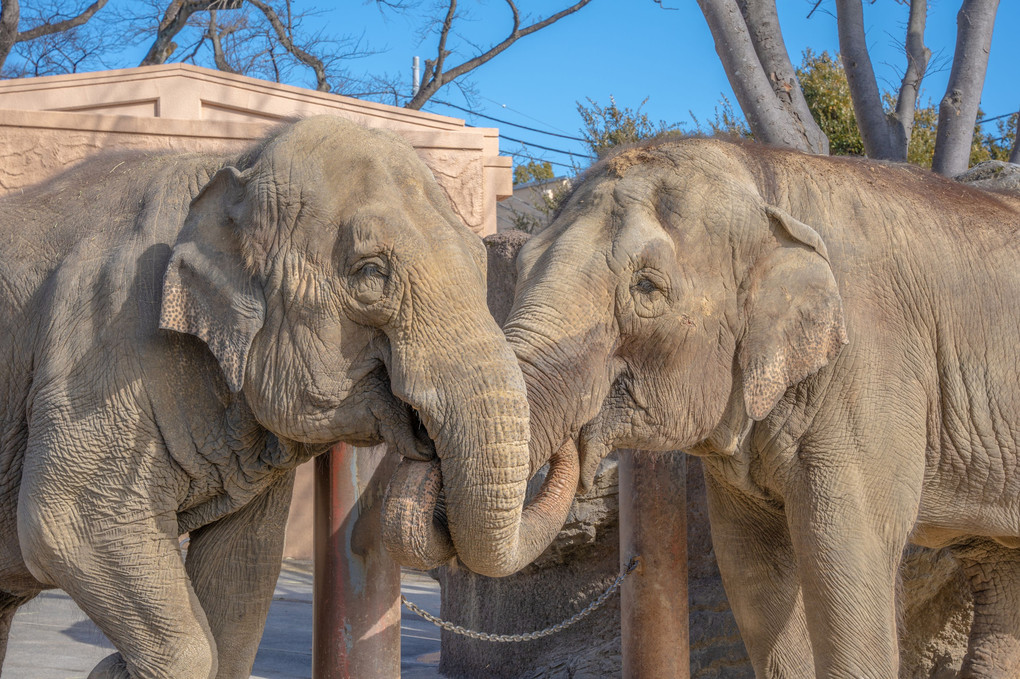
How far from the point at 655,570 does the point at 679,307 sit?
1.50 meters

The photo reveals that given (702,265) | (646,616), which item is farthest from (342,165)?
(646,616)

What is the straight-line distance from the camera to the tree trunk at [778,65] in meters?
6.46

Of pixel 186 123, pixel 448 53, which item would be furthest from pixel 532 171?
pixel 186 123

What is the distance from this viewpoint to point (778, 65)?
21.6ft

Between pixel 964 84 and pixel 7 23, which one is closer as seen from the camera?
pixel 964 84

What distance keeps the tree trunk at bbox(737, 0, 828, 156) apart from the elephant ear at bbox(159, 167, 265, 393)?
4.14 m

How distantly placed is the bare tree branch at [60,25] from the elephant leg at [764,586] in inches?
553

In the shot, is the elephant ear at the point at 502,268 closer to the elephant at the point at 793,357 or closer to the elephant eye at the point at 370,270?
the elephant at the point at 793,357

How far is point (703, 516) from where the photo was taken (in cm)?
552

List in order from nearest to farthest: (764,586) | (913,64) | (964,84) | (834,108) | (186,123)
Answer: (764,586) → (186,123) → (964,84) → (913,64) → (834,108)

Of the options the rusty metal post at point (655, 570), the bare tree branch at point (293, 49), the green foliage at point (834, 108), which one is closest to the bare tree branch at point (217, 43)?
the bare tree branch at point (293, 49)

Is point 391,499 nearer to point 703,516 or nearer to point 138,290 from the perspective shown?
point 138,290

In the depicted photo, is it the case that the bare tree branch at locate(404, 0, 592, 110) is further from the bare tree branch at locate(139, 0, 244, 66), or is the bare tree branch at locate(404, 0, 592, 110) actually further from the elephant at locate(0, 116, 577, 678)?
the elephant at locate(0, 116, 577, 678)

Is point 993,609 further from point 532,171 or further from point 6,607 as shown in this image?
point 532,171
